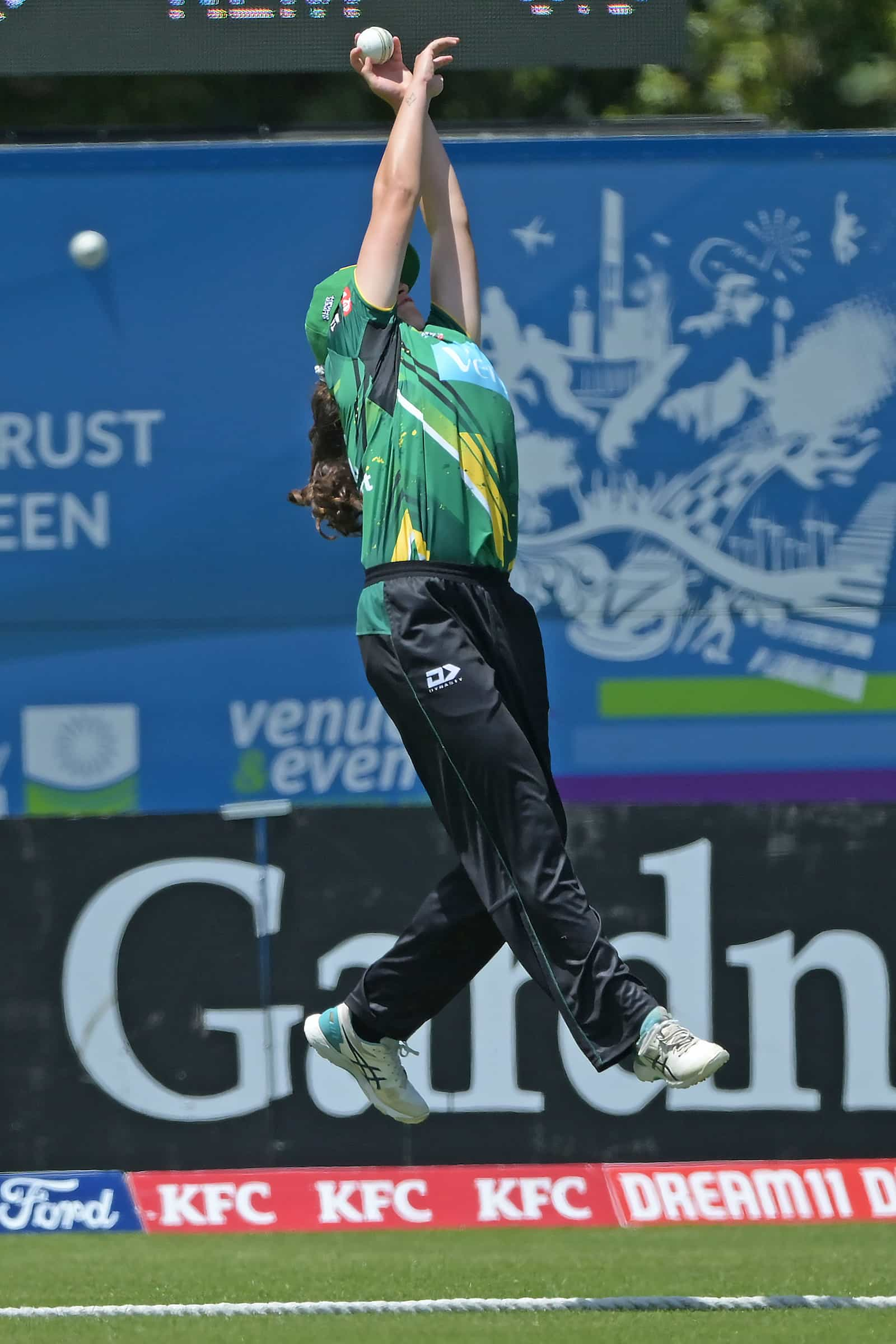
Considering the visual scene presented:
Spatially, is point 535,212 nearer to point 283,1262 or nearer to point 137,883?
point 137,883

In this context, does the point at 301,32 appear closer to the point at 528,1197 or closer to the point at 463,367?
the point at 463,367

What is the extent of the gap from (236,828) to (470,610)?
291 cm

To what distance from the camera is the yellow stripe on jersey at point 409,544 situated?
15.4 feet

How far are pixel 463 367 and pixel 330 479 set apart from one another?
530 mm

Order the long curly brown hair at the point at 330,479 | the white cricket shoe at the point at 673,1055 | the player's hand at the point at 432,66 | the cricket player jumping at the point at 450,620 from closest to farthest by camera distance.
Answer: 1. the white cricket shoe at the point at 673,1055
2. the cricket player jumping at the point at 450,620
3. the player's hand at the point at 432,66
4. the long curly brown hair at the point at 330,479

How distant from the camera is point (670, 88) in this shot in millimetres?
12211

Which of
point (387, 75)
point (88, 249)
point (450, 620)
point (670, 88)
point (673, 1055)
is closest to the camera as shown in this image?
point (673, 1055)

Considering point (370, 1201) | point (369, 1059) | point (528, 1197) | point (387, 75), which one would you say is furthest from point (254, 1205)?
point (387, 75)

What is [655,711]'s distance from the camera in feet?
28.5

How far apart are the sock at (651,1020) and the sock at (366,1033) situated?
797mm

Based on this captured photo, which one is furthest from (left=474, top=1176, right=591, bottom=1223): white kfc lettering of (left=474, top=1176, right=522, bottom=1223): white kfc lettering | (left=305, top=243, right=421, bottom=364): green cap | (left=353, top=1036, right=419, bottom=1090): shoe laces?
(left=305, top=243, right=421, bottom=364): green cap

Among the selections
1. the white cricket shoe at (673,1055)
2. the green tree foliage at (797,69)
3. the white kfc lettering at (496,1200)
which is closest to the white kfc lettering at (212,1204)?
the white kfc lettering at (496,1200)

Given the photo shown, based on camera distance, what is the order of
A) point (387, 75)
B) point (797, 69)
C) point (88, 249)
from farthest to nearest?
point (797, 69)
point (88, 249)
point (387, 75)

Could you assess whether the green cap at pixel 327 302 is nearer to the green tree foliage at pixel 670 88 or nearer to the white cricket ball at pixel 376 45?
the white cricket ball at pixel 376 45
